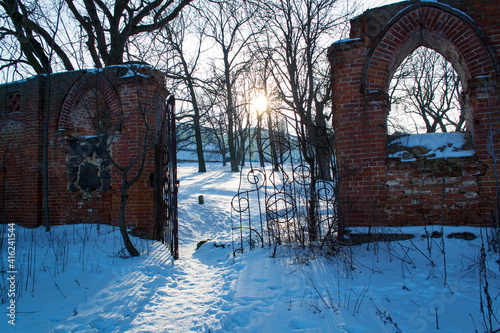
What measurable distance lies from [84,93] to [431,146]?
22.8 feet

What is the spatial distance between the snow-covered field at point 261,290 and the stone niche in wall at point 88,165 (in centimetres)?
164

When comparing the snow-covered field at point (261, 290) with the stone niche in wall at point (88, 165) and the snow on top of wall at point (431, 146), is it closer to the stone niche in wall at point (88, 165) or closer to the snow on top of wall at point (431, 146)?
the snow on top of wall at point (431, 146)

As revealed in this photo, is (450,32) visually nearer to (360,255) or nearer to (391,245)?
(391,245)

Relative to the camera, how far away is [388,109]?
14.1ft

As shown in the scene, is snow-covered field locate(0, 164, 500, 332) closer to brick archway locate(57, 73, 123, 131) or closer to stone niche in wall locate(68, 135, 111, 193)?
stone niche in wall locate(68, 135, 111, 193)

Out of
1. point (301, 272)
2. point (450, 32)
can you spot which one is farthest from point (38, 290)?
point (450, 32)

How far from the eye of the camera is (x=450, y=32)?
163 inches

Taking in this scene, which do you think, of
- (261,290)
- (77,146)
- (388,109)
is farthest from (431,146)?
(77,146)

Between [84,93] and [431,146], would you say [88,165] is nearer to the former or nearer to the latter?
[84,93]

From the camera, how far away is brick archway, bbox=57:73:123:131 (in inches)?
228

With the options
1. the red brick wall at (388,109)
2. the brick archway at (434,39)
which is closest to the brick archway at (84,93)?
the red brick wall at (388,109)

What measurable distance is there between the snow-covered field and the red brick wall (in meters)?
0.42

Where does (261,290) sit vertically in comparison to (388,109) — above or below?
below

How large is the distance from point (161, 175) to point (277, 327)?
13.1 feet
